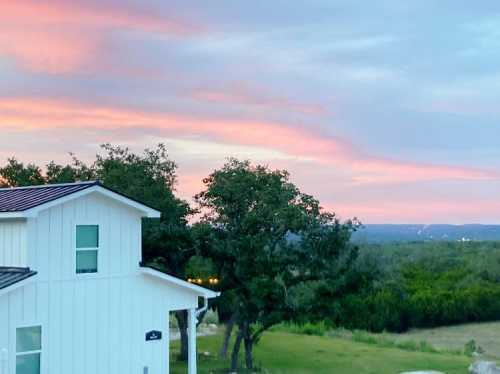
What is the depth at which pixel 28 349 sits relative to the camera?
1627 cm

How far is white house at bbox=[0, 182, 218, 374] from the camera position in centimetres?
1619

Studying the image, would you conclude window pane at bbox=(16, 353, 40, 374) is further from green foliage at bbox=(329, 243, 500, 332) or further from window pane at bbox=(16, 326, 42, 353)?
green foliage at bbox=(329, 243, 500, 332)

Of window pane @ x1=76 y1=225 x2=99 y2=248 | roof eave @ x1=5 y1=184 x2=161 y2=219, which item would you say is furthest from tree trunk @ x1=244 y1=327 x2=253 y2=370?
window pane @ x1=76 y1=225 x2=99 y2=248

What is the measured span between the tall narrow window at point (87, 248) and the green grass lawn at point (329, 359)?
6593 millimetres

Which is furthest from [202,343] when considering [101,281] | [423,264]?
[423,264]

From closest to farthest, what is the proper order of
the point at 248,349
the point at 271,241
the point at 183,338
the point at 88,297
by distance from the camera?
1. the point at 88,297
2. the point at 271,241
3. the point at 248,349
4. the point at 183,338

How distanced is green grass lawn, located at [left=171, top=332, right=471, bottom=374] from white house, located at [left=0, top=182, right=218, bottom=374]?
4843mm

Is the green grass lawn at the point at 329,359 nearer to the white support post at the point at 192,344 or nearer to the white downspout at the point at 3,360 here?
the white support post at the point at 192,344

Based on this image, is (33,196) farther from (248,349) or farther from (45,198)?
(248,349)

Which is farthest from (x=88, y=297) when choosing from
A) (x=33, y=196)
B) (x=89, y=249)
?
(x=33, y=196)

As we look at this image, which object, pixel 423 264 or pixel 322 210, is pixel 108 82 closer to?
pixel 322 210

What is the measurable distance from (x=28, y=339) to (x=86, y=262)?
2.08 meters

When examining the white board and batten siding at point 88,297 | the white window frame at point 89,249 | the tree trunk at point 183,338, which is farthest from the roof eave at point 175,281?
the tree trunk at point 183,338

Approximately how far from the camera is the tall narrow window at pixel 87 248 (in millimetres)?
17281
